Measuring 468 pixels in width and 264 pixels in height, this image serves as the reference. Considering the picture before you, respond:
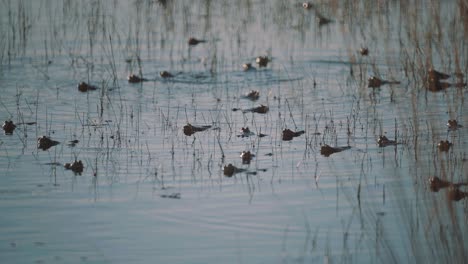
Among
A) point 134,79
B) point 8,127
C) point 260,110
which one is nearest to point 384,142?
point 260,110

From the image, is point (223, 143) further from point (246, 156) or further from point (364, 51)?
point (364, 51)

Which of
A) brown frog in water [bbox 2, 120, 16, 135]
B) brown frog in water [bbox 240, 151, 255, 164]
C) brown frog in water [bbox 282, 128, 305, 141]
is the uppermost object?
brown frog in water [bbox 2, 120, 16, 135]

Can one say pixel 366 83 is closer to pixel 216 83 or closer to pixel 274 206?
pixel 216 83

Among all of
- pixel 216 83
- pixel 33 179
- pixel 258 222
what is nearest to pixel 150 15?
pixel 216 83

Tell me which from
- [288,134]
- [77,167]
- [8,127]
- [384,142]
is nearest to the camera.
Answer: [77,167]

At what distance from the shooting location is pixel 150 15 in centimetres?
1268

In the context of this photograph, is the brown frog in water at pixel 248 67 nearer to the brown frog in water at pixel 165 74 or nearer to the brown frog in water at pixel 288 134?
the brown frog in water at pixel 165 74

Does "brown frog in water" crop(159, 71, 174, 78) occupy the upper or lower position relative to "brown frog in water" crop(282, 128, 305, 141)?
upper

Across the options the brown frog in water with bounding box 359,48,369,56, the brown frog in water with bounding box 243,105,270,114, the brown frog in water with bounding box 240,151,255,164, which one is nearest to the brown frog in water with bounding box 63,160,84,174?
the brown frog in water with bounding box 240,151,255,164

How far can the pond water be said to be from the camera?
5066 millimetres

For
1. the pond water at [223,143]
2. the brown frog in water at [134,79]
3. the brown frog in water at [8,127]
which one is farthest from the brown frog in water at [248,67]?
the brown frog in water at [8,127]

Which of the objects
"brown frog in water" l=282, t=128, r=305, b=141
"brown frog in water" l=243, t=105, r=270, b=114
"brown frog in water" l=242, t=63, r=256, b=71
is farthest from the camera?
"brown frog in water" l=242, t=63, r=256, b=71

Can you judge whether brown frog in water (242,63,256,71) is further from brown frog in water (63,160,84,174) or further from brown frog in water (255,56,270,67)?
brown frog in water (63,160,84,174)

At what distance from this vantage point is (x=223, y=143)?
7184 millimetres
